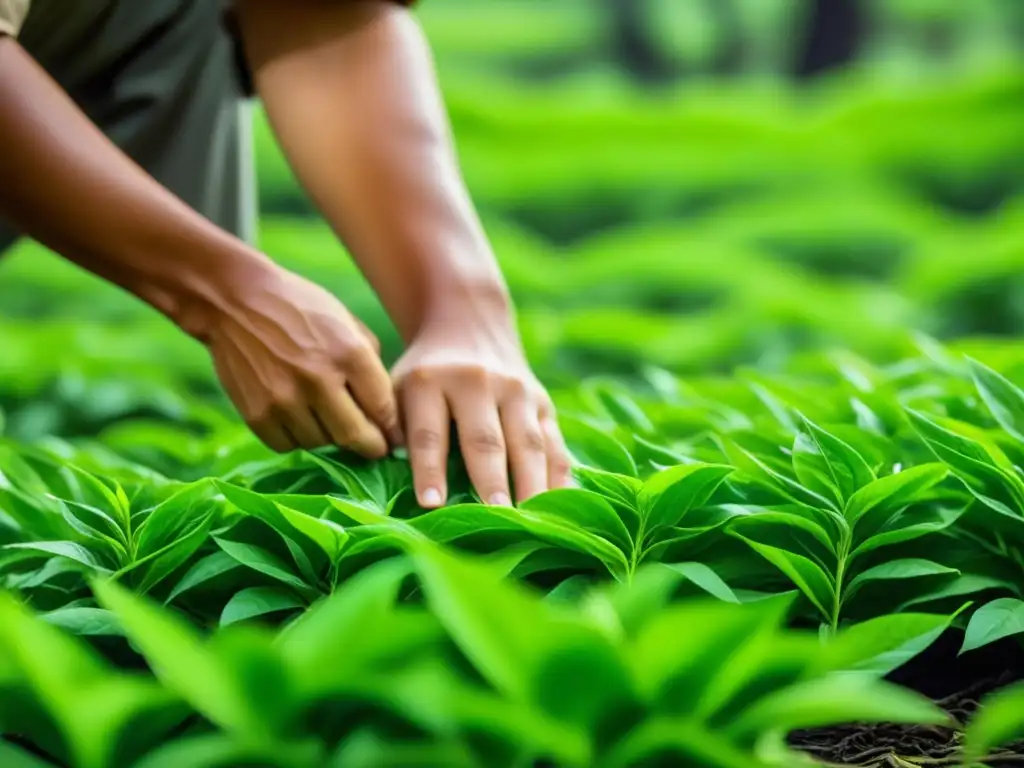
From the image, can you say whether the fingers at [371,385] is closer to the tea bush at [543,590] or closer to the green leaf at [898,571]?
the tea bush at [543,590]

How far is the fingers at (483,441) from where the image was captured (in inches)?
35.0

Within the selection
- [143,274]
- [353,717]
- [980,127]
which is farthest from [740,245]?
[353,717]

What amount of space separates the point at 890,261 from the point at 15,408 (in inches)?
117

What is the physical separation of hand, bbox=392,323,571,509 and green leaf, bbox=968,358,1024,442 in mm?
330

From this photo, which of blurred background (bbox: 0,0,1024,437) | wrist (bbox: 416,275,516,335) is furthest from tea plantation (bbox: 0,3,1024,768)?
blurred background (bbox: 0,0,1024,437)

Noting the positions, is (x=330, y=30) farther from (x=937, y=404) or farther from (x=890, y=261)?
(x=890, y=261)

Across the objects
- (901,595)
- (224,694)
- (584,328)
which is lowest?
(584,328)

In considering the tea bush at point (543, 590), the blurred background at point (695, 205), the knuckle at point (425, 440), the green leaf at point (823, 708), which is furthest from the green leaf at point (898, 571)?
the blurred background at point (695, 205)

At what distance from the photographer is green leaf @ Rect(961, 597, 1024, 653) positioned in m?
0.74

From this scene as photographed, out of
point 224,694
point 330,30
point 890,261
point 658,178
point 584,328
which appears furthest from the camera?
point 658,178

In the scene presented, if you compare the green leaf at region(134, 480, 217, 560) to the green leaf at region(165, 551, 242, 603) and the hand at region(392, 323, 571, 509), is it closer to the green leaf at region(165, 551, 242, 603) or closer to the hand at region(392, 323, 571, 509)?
the green leaf at region(165, 551, 242, 603)

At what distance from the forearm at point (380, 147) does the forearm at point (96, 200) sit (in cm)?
17

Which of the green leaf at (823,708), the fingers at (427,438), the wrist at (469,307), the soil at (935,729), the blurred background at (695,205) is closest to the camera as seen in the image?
the green leaf at (823,708)

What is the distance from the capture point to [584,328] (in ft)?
7.59
